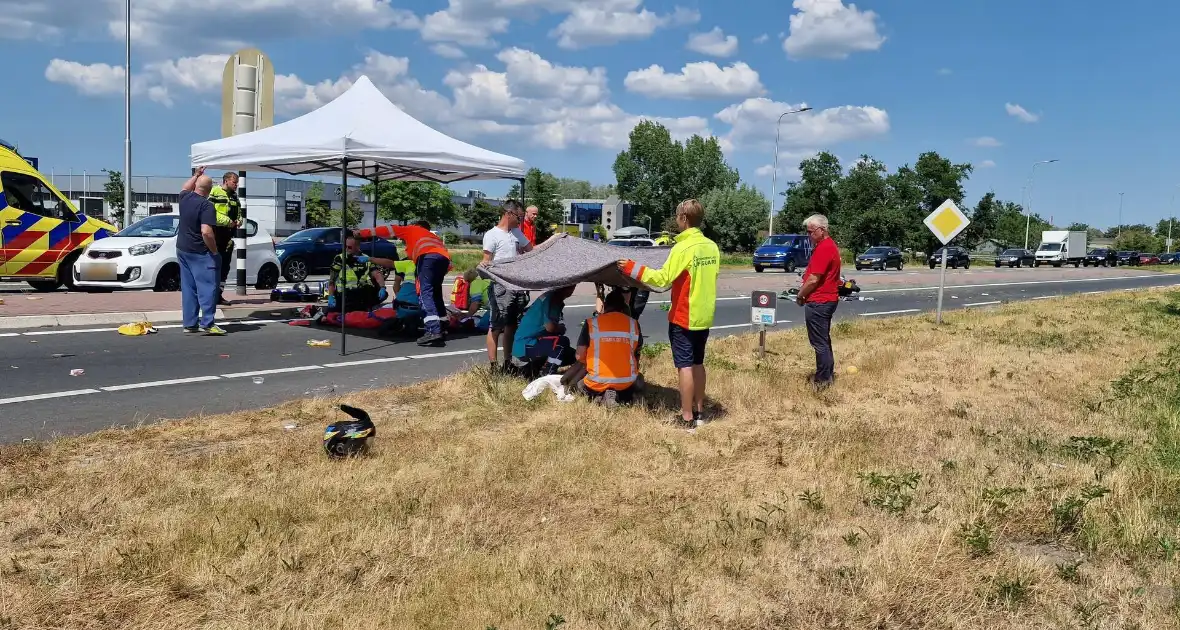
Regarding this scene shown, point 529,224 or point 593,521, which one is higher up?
point 529,224

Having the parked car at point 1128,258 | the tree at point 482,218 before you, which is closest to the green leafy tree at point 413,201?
the tree at point 482,218

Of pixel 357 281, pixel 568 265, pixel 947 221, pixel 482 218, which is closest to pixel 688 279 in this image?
pixel 568 265

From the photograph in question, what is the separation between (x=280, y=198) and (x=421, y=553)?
8053 cm

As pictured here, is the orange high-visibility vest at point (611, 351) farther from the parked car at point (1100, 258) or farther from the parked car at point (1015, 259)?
the parked car at point (1100, 258)

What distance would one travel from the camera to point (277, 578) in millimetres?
3701

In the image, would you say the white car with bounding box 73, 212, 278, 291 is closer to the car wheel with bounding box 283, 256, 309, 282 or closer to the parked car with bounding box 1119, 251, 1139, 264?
the car wheel with bounding box 283, 256, 309, 282

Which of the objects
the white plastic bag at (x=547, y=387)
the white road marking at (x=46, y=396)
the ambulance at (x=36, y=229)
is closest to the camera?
the white road marking at (x=46, y=396)

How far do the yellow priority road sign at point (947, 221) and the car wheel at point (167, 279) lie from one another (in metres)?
12.5

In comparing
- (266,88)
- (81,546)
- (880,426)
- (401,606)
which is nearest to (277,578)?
(401,606)

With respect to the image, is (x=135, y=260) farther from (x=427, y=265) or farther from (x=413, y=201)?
(x=413, y=201)

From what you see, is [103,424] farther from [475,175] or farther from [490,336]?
[475,175]

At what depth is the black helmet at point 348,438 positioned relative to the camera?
5477 millimetres

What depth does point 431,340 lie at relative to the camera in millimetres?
10742

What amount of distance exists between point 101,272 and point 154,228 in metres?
1.20
